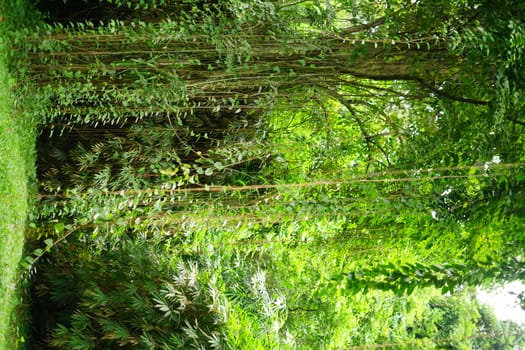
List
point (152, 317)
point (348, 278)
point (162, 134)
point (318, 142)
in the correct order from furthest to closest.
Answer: point (318, 142)
point (162, 134)
point (152, 317)
point (348, 278)

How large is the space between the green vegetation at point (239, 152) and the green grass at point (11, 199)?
0.03m

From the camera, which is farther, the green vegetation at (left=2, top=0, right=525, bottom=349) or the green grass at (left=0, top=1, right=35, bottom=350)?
the green grass at (left=0, top=1, right=35, bottom=350)

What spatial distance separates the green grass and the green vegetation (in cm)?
3

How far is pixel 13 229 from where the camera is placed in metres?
3.88

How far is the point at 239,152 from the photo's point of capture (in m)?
3.83

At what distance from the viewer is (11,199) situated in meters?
3.88

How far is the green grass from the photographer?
3.72 meters

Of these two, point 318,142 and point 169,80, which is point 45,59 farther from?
point 318,142

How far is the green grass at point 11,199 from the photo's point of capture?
12.2 ft

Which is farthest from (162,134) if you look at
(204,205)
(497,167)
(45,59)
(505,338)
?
(505,338)

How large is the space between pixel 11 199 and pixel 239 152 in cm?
177

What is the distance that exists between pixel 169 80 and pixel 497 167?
2245 mm

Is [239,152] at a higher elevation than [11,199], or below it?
higher

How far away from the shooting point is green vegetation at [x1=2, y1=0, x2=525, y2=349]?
3303 millimetres
